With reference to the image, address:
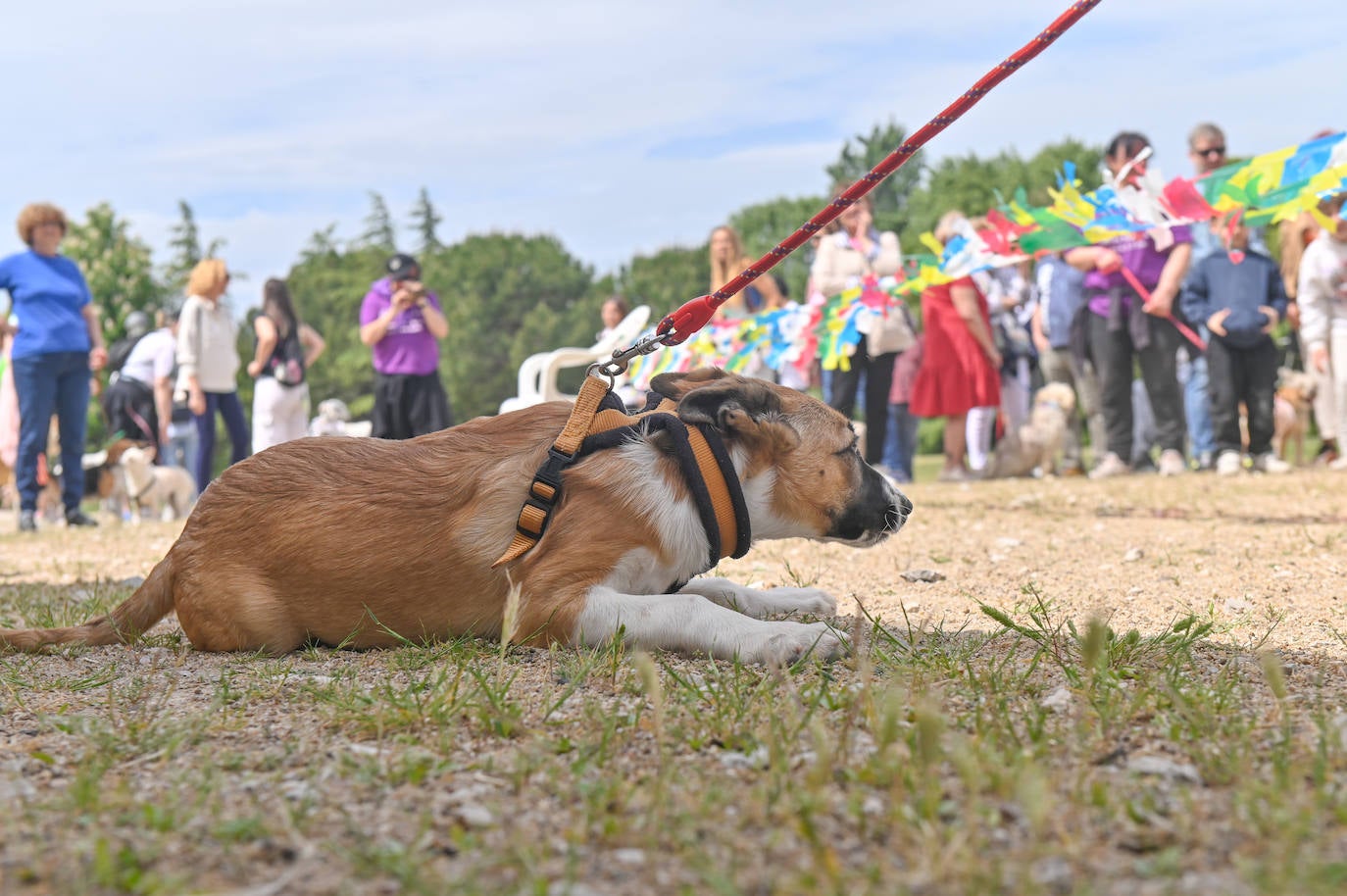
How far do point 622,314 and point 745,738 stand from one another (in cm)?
1250

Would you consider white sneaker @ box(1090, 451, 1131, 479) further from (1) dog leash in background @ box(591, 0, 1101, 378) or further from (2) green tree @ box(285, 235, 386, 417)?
(2) green tree @ box(285, 235, 386, 417)

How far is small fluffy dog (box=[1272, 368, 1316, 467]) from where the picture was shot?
15.2 meters

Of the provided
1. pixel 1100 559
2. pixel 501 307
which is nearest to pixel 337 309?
pixel 501 307

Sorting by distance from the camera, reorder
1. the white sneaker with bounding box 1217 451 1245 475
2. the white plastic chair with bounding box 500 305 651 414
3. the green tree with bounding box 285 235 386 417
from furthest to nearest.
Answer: the green tree with bounding box 285 235 386 417 → the white sneaker with bounding box 1217 451 1245 475 → the white plastic chair with bounding box 500 305 651 414

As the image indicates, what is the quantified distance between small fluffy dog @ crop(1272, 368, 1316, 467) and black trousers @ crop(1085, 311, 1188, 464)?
3.92 m

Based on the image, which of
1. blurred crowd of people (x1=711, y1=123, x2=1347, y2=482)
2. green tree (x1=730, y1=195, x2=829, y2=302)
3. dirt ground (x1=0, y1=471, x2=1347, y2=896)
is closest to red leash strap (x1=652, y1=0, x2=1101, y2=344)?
dirt ground (x1=0, y1=471, x2=1347, y2=896)

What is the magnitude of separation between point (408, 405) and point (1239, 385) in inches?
310

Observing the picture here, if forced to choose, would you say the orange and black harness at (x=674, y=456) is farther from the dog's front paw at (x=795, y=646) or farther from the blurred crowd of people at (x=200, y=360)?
the blurred crowd of people at (x=200, y=360)

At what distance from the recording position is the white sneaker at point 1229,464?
11258 millimetres

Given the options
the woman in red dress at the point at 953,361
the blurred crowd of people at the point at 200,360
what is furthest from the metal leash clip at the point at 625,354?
the woman in red dress at the point at 953,361

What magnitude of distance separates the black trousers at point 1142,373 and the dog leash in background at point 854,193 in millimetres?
8691

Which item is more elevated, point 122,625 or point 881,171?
point 881,171

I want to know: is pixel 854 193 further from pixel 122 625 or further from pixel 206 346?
pixel 206 346

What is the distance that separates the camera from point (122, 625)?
388 centimetres
